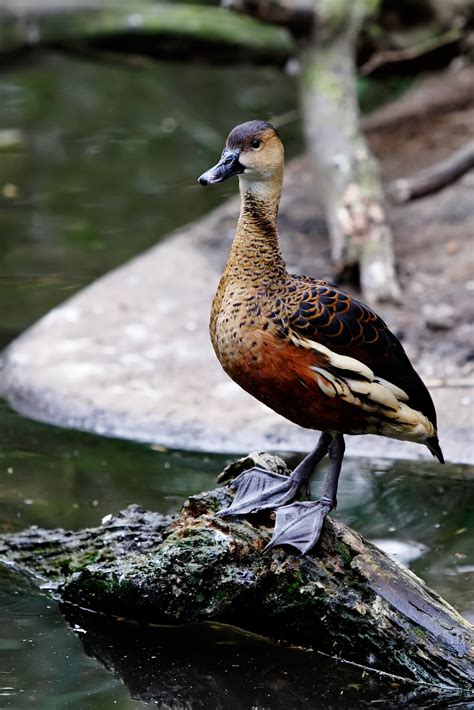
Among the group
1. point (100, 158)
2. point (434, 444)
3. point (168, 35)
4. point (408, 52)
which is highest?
point (408, 52)

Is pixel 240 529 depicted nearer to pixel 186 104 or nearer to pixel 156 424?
pixel 156 424

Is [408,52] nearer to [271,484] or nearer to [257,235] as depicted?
[257,235]

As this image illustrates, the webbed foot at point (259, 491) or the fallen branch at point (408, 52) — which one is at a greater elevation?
the fallen branch at point (408, 52)

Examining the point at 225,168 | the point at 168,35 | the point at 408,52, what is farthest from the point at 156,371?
the point at 168,35

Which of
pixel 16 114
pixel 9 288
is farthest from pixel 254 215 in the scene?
pixel 16 114

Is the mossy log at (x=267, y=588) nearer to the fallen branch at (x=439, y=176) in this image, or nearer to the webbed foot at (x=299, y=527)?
the webbed foot at (x=299, y=527)

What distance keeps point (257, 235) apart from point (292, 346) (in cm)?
51

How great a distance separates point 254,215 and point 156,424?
2368mm

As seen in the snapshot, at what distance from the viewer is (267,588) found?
14.7ft

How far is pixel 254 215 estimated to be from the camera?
4.52m

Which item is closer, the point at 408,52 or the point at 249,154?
the point at 249,154

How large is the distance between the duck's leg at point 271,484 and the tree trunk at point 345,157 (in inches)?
118

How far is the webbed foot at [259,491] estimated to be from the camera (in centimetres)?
460

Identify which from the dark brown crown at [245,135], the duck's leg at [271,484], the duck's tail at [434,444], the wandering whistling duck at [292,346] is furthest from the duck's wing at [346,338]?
the dark brown crown at [245,135]
